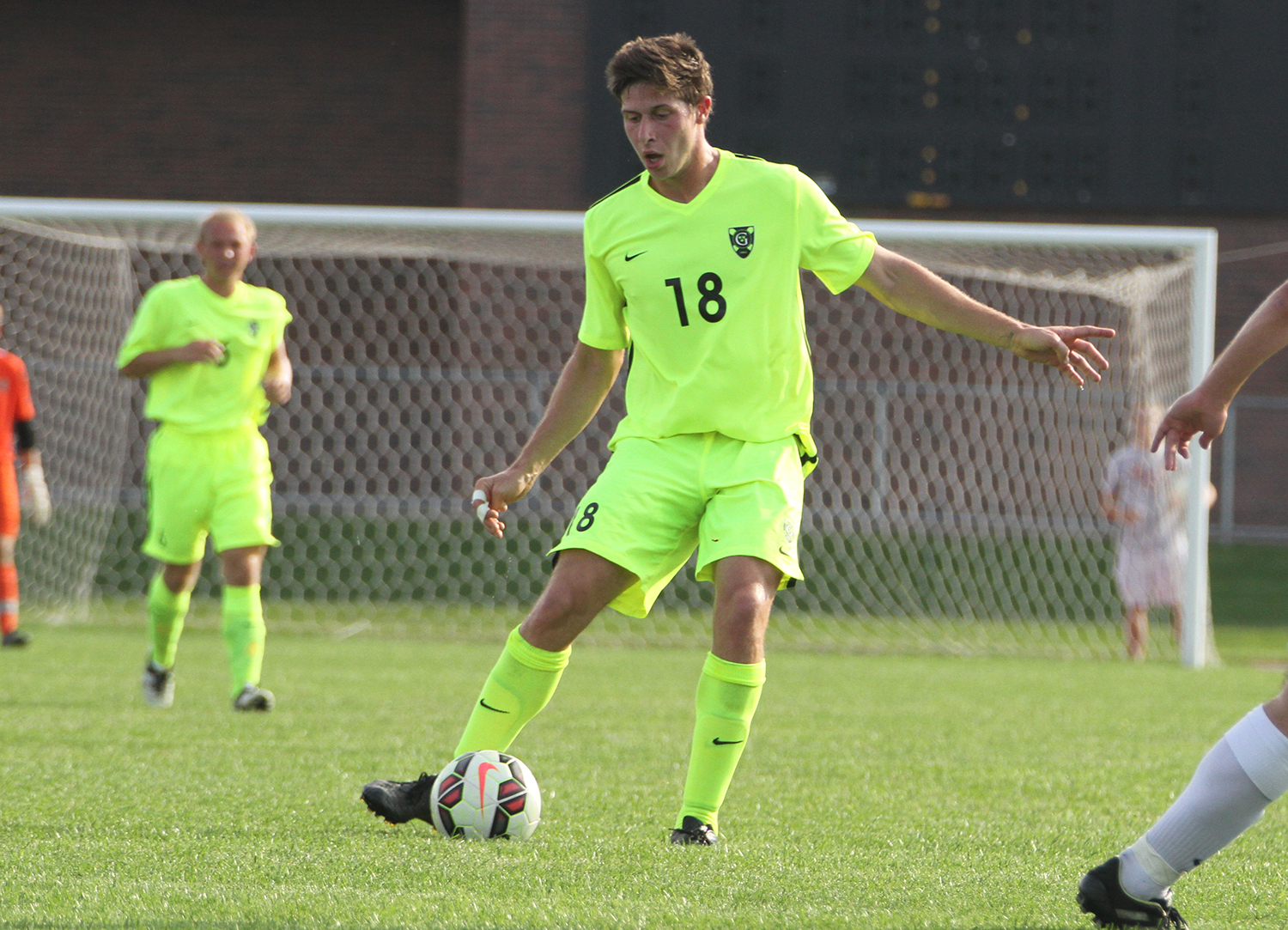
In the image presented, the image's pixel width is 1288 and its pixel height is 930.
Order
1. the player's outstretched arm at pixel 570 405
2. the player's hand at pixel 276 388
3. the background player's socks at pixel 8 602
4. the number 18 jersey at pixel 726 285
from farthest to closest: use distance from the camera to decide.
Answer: the background player's socks at pixel 8 602 → the player's hand at pixel 276 388 → the player's outstretched arm at pixel 570 405 → the number 18 jersey at pixel 726 285

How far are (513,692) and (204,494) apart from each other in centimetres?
273

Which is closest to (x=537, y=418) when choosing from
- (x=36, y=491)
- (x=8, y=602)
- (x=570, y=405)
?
(x=36, y=491)

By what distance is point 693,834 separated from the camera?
11.3ft

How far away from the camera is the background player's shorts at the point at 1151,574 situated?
977 centimetres

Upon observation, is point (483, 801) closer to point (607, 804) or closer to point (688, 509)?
point (607, 804)

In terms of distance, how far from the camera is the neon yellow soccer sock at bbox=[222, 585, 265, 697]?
5.86 m

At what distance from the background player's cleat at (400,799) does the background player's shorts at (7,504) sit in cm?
559

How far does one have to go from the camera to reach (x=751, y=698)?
3520 millimetres

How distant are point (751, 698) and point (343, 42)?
15.7 meters

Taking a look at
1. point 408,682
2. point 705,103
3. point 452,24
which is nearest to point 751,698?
point 705,103

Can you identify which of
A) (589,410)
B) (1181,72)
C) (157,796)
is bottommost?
(157,796)

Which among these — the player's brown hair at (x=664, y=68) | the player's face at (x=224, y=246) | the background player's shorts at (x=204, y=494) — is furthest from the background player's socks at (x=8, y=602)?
the player's brown hair at (x=664, y=68)

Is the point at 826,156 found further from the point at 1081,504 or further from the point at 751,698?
the point at 751,698

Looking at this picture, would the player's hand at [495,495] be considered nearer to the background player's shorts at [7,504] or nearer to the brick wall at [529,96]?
the background player's shorts at [7,504]
